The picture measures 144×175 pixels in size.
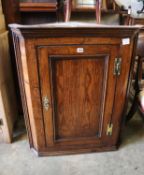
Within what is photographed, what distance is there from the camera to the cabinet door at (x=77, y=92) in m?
1.08

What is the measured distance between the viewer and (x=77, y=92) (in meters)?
1.22

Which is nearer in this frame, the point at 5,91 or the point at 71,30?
the point at 71,30

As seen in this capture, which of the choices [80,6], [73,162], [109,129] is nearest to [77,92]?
[109,129]

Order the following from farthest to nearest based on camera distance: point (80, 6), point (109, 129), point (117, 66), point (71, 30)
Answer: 1. point (80, 6)
2. point (109, 129)
3. point (117, 66)
4. point (71, 30)

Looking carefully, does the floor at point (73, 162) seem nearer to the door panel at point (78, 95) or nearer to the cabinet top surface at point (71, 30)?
the door panel at point (78, 95)

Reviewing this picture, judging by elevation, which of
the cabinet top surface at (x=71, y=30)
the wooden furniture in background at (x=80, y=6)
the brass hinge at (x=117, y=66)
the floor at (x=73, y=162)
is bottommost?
the floor at (x=73, y=162)

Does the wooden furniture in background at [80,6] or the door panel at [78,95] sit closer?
the door panel at [78,95]

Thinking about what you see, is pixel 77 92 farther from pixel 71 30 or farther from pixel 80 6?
pixel 80 6

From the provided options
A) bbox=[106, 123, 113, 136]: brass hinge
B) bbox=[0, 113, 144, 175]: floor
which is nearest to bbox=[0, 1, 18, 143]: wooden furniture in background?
bbox=[0, 113, 144, 175]: floor

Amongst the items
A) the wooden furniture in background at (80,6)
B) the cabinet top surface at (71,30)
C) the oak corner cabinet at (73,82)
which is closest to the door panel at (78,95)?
the oak corner cabinet at (73,82)

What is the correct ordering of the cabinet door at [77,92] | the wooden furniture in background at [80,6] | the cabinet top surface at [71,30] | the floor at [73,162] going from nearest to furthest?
1. the cabinet top surface at [71,30]
2. the cabinet door at [77,92]
3. the floor at [73,162]
4. the wooden furniture in background at [80,6]

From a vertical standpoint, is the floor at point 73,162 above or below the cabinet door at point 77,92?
below

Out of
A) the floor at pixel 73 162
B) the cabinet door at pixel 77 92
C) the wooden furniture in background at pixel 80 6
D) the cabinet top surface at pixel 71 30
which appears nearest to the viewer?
the cabinet top surface at pixel 71 30

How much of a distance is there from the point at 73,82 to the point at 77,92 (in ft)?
0.28
